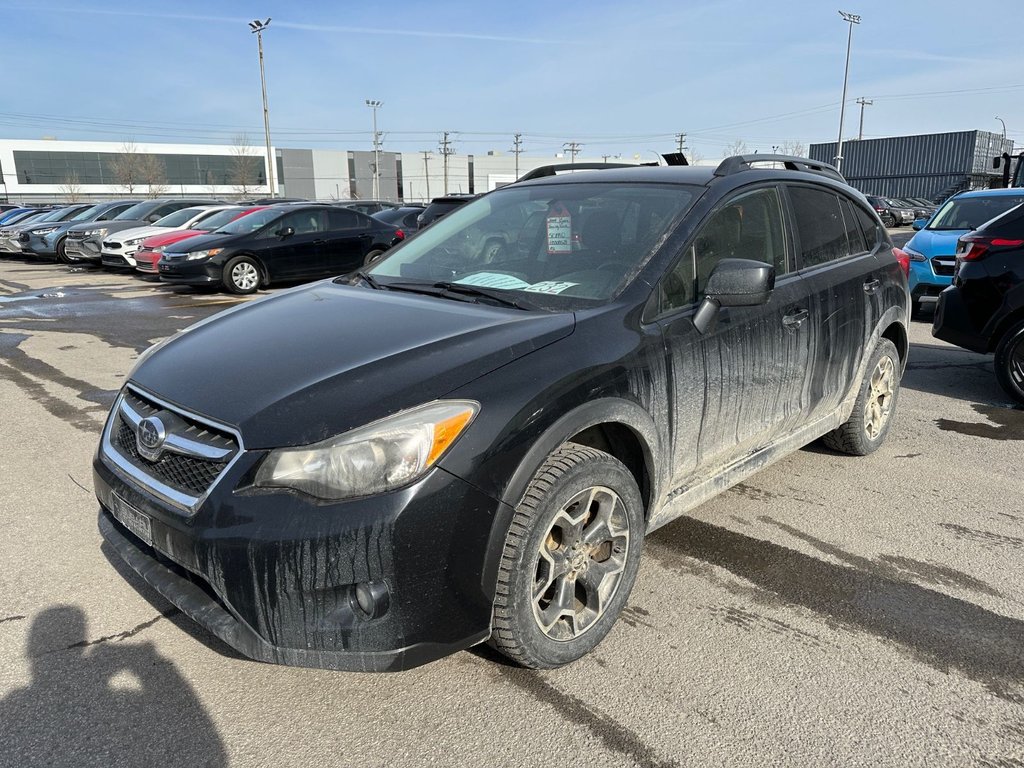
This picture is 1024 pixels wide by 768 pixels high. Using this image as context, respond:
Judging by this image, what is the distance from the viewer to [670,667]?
2.70 metres

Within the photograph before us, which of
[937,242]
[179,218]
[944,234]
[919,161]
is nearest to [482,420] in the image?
[937,242]

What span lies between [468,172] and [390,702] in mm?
113952

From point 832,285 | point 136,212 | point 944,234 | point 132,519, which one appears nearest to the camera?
point 132,519

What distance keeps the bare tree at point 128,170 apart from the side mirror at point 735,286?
8910 cm

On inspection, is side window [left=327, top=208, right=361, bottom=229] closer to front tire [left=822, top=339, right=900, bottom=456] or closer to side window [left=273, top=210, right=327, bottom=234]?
side window [left=273, top=210, right=327, bottom=234]

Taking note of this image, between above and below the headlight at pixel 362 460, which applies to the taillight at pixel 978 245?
above

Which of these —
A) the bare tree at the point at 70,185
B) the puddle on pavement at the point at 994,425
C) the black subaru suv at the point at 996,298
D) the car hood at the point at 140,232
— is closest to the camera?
the puddle on pavement at the point at 994,425

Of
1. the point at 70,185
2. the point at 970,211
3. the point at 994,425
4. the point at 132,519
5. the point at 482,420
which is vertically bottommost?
the point at 994,425

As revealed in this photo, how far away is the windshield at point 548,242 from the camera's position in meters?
3.16

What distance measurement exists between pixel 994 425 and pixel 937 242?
5.40m

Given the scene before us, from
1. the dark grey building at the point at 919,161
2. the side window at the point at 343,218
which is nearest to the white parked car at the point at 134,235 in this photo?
the side window at the point at 343,218

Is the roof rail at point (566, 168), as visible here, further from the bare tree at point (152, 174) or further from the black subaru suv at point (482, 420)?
the bare tree at point (152, 174)

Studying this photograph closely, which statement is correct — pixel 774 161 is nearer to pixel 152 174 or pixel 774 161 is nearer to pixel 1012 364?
pixel 1012 364

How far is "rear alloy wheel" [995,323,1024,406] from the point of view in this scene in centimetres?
586
